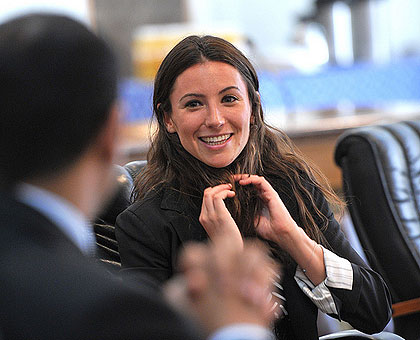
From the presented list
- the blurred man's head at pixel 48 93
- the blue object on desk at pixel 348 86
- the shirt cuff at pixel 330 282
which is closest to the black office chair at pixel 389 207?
the shirt cuff at pixel 330 282

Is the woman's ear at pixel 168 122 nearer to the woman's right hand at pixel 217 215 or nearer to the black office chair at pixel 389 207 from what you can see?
the woman's right hand at pixel 217 215

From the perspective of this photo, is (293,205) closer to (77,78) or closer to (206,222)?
(206,222)

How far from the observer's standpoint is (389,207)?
1.84 m

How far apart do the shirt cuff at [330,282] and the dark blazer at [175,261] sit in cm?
1

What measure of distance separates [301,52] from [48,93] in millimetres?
5714

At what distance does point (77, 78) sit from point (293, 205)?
2.99ft

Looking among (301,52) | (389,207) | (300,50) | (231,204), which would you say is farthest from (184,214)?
(300,50)

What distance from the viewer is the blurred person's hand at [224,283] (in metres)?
0.65

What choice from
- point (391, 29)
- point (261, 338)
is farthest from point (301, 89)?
point (261, 338)

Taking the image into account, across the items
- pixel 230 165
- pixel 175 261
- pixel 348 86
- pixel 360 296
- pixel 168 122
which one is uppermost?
pixel 168 122

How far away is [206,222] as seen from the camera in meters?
1.30

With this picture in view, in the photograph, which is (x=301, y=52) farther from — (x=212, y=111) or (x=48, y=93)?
(x=48, y=93)

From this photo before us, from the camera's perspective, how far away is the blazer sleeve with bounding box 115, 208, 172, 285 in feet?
4.32

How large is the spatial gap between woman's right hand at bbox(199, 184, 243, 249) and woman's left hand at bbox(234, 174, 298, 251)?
0.25 feet
